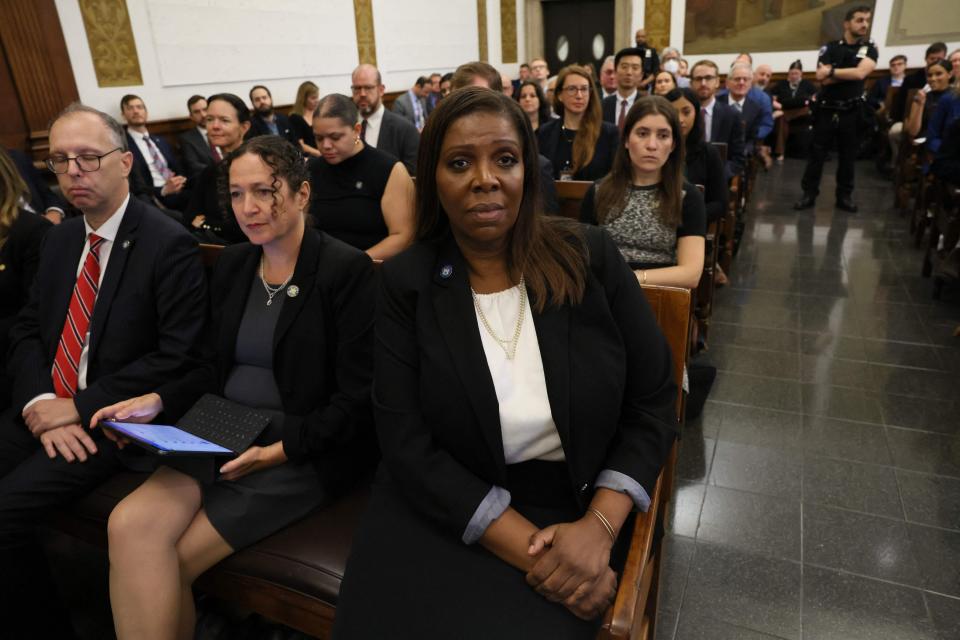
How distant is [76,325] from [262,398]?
72 centimetres

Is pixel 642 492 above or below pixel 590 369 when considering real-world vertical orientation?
below

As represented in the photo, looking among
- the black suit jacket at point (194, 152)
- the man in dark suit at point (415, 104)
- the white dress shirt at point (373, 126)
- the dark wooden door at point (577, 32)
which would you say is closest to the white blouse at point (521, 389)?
the white dress shirt at point (373, 126)

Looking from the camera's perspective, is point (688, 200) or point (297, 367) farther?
point (688, 200)

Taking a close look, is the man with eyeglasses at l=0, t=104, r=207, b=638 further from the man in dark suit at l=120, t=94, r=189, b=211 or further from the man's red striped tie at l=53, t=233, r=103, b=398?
the man in dark suit at l=120, t=94, r=189, b=211

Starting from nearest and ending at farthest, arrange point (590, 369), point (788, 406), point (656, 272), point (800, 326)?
point (590, 369), point (656, 272), point (788, 406), point (800, 326)

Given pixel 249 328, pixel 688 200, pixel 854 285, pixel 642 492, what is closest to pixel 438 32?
pixel 854 285

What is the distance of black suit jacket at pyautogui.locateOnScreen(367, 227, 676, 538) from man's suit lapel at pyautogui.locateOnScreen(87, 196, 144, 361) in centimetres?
107

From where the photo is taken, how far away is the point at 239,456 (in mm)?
1672

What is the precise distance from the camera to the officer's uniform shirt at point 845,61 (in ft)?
19.6

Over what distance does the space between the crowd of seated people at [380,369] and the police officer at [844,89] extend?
4.53 meters

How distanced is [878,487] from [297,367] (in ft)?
7.33

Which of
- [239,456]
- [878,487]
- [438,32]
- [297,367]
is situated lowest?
[878,487]

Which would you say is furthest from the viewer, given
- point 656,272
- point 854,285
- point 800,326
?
point 854,285

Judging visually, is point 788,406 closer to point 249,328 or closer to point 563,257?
point 563,257
